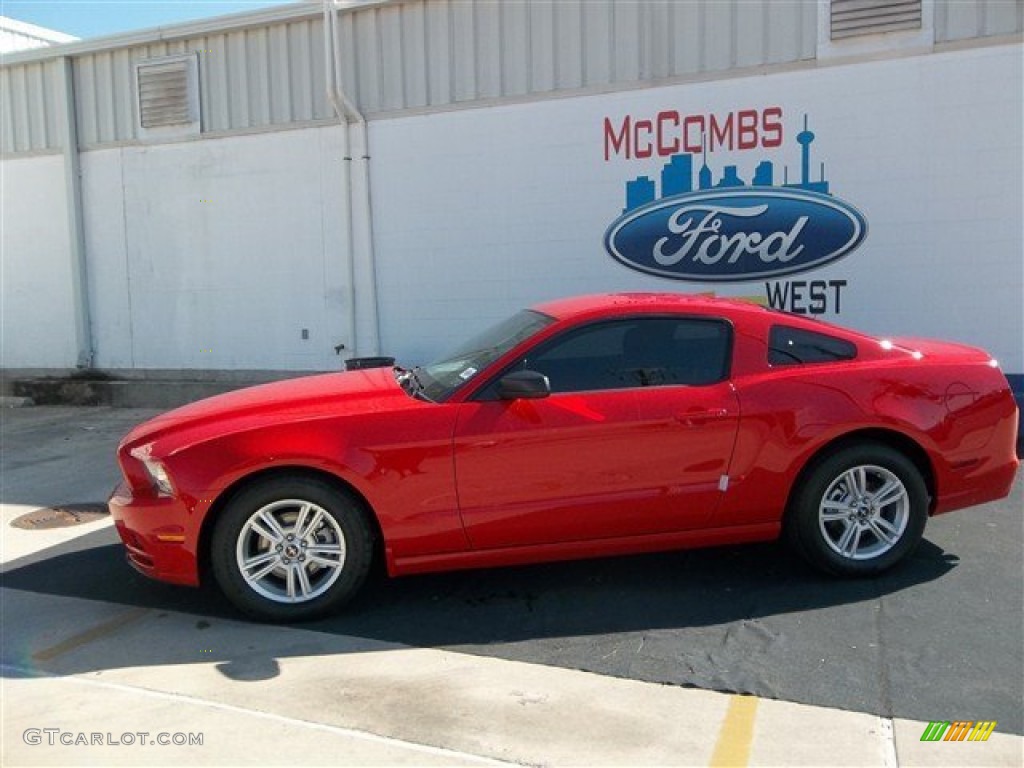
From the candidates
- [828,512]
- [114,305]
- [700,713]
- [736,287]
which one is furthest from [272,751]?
[114,305]

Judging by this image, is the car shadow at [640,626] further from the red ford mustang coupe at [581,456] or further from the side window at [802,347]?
the side window at [802,347]

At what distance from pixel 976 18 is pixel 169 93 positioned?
361 inches

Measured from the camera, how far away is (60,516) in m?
6.41

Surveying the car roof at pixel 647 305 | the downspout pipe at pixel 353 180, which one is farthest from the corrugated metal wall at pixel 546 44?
the car roof at pixel 647 305

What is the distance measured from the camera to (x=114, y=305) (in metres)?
11.7

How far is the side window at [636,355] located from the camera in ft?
14.6

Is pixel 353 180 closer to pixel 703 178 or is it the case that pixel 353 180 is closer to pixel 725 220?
pixel 703 178

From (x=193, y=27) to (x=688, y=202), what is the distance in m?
6.49

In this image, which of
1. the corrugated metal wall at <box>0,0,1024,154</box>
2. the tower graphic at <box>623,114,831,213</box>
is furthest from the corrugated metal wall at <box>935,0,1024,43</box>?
the tower graphic at <box>623,114,831,213</box>

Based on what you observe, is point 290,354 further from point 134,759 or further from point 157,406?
point 134,759

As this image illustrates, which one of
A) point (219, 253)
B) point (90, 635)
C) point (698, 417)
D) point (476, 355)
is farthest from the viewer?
point (219, 253)

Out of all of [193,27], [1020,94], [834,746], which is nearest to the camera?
[834,746]

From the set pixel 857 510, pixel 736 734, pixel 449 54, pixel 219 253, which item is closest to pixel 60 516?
pixel 736 734

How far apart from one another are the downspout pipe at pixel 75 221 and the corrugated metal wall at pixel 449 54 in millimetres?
119
